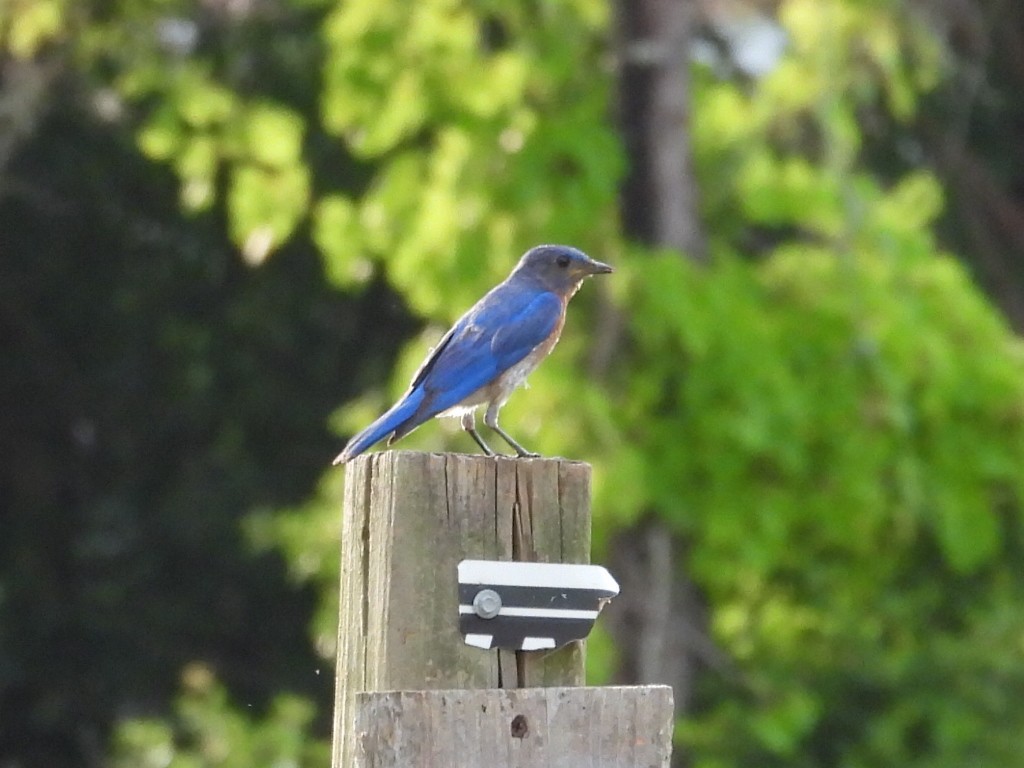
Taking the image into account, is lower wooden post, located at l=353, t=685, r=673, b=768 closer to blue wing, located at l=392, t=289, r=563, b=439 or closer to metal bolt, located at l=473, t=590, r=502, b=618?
metal bolt, located at l=473, t=590, r=502, b=618

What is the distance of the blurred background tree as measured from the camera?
740 centimetres

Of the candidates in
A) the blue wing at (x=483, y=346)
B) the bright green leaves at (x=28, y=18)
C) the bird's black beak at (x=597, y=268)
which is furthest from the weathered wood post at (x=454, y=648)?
the bright green leaves at (x=28, y=18)

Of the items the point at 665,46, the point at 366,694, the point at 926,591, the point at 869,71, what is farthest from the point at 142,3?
the point at 366,694

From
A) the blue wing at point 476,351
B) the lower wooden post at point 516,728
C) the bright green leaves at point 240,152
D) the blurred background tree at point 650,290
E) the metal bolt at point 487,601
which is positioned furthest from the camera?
the bright green leaves at point 240,152

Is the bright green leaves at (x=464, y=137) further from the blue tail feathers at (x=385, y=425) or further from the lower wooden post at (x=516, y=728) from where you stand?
the lower wooden post at (x=516, y=728)

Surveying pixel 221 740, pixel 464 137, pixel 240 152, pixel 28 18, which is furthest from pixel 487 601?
pixel 221 740

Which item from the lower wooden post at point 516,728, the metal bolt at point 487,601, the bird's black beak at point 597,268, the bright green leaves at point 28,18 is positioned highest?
the bright green leaves at point 28,18

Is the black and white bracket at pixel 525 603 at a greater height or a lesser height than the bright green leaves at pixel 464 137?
lesser

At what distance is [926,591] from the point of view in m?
9.08

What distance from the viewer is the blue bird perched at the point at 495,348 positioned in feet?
13.8

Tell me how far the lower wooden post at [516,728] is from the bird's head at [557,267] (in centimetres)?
280

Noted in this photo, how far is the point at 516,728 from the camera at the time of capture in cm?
243

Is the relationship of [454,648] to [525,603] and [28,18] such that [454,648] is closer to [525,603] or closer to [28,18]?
[525,603]

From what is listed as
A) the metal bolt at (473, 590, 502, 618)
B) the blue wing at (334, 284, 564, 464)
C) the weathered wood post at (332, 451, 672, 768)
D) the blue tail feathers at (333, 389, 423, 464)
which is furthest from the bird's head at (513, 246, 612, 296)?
the metal bolt at (473, 590, 502, 618)
